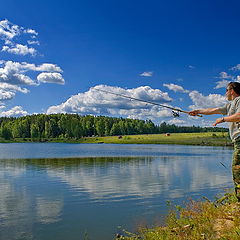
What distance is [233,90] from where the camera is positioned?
689cm

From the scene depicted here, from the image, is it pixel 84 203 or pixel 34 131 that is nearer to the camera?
pixel 84 203

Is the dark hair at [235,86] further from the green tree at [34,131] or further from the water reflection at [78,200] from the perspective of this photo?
the green tree at [34,131]

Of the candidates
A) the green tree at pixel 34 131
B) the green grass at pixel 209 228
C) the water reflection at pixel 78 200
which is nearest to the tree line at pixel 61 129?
the green tree at pixel 34 131

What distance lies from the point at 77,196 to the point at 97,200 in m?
1.50

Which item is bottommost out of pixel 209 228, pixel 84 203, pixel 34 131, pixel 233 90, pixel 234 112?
pixel 84 203

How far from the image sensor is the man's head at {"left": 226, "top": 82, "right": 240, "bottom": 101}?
6867 millimetres

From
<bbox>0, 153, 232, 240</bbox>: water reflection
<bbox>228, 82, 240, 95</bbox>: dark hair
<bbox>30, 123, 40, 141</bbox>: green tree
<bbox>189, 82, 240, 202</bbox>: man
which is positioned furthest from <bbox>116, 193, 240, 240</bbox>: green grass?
<bbox>30, 123, 40, 141</bbox>: green tree

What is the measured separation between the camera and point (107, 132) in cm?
17838

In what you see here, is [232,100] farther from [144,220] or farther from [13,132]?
[13,132]

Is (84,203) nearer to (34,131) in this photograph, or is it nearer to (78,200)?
(78,200)

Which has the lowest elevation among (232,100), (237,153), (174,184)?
(174,184)

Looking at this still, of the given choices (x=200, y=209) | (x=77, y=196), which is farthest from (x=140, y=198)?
(x=200, y=209)

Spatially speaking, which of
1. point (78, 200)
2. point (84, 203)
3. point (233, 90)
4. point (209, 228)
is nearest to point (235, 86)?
point (233, 90)

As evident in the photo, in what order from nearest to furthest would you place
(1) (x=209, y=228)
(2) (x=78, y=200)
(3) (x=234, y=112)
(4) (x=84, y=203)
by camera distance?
(3) (x=234, y=112) < (1) (x=209, y=228) < (4) (x=84, y=203) < (2) (x=78, y=200)
